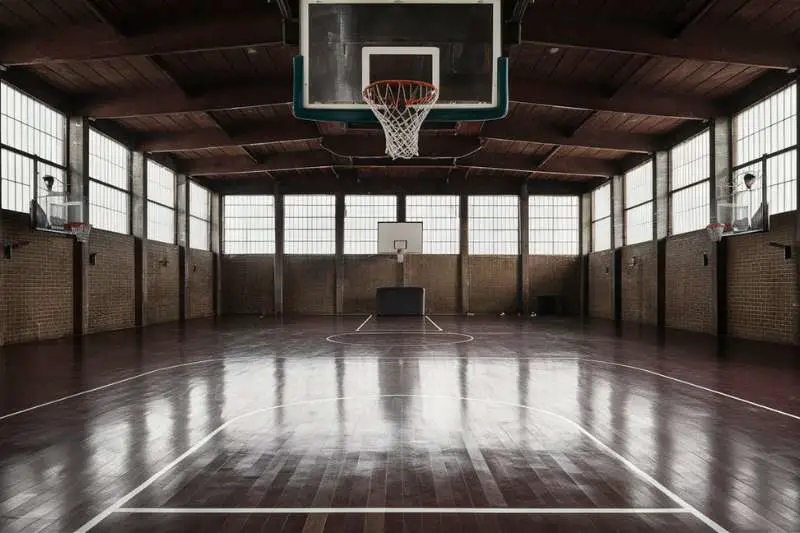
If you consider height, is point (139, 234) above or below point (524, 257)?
above

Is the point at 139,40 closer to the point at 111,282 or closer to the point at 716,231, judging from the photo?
the point at 111,282

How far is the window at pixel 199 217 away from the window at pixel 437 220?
9.03 meters

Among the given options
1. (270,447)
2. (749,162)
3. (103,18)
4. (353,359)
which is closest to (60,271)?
(103,18)

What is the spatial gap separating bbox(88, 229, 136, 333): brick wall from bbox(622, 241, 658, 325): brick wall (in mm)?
17628

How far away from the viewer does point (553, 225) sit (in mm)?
25234

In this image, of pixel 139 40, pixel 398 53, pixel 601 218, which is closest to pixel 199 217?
pixel 139 40

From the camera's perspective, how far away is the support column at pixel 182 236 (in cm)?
2150

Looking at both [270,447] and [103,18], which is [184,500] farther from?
[103,18]

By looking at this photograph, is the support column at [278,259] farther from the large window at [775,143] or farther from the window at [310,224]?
the large window at [775,143]

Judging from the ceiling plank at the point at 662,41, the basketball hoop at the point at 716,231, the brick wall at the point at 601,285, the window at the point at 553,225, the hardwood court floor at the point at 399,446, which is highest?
the ceiling plank at the point at 662,41

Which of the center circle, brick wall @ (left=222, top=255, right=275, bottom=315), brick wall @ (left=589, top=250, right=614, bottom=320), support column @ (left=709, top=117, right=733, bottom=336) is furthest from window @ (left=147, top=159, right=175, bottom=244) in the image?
support column @ (left=709, top=117, right=733, bottom=336)

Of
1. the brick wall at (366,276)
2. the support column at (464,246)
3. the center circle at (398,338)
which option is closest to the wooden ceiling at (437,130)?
the support column at (464,246)

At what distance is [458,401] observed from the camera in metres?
6.42

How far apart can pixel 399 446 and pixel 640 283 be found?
17580 millimetres
